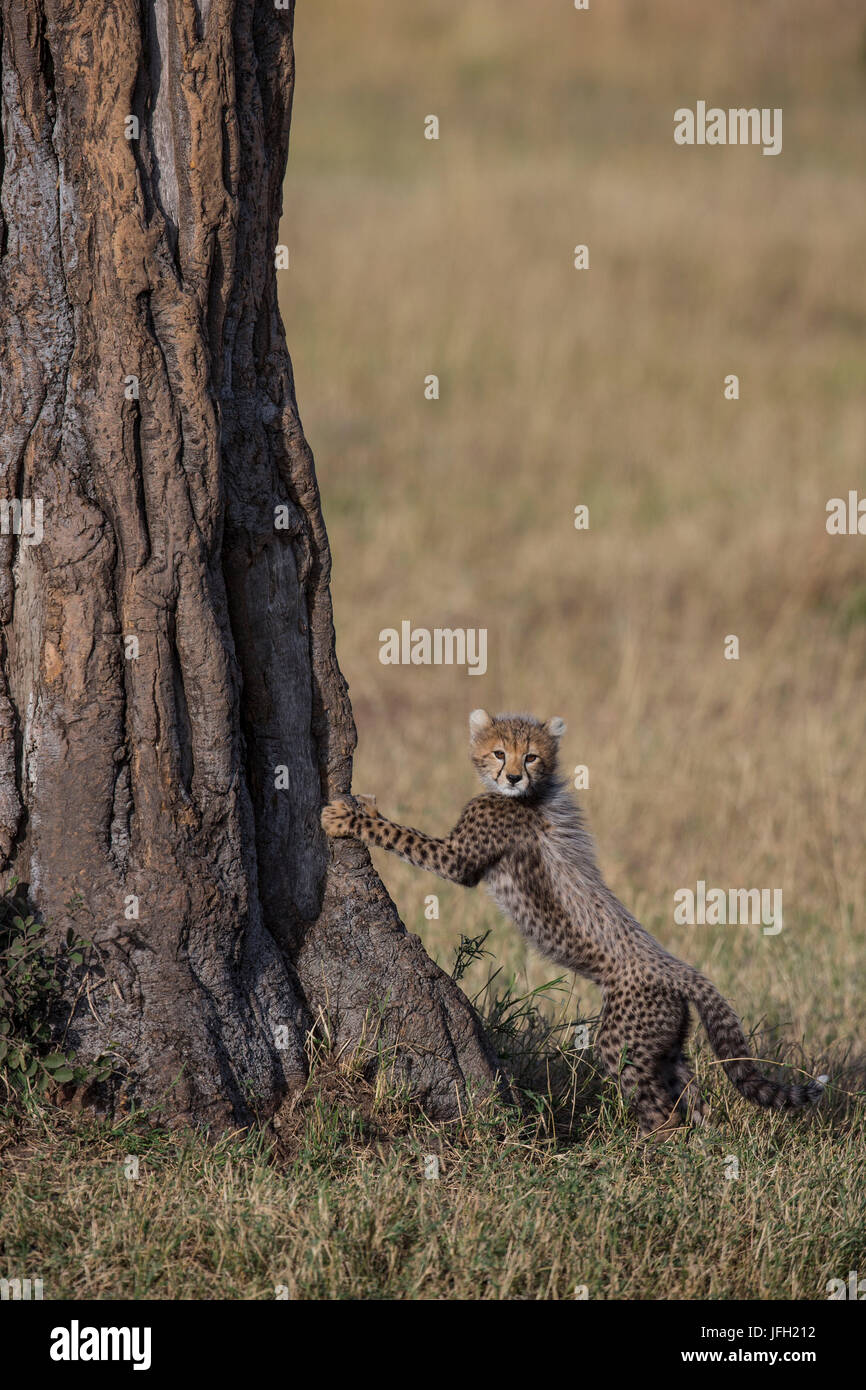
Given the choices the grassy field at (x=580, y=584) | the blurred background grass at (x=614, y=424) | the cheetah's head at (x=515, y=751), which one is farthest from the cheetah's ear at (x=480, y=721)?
the blurred background grass at (x=614, y=424)

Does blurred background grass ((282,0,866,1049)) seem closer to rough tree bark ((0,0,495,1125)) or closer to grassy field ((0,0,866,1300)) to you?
grassy field ((0,0,866,1300))

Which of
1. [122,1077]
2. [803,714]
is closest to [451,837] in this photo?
[122,1077]

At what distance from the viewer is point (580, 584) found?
46.5 ft

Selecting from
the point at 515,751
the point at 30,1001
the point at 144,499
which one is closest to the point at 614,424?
the point at 515,751

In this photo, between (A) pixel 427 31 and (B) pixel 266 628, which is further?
(A) pixel 427 31

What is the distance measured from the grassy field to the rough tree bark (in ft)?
1.41

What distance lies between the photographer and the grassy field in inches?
161

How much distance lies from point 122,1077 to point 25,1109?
0.91 feet

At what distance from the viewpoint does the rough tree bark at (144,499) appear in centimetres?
419

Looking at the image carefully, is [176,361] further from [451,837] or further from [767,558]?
[767,558]

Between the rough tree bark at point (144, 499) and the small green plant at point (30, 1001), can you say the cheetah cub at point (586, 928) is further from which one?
the small green plant at point (30, 1001)

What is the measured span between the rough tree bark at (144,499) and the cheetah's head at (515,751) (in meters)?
0.97

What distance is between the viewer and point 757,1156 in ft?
15.5

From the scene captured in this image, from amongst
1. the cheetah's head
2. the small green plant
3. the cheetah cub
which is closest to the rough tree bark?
the small green plant
